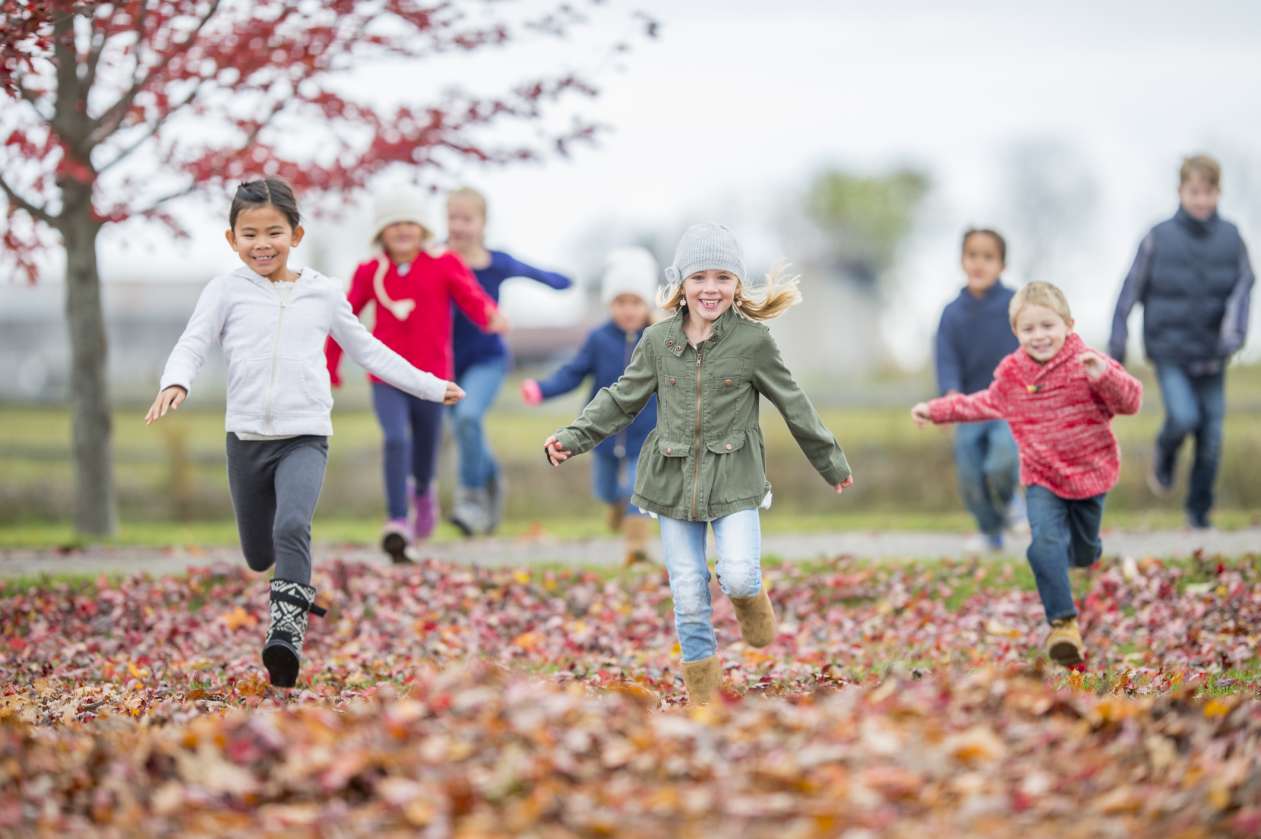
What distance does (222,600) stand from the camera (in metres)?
8.84

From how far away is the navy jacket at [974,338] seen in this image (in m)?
9.73

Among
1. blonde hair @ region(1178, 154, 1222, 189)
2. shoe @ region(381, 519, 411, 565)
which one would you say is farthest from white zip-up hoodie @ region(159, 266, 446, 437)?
blonde hair @ region(1178, 154, 1222, 189)

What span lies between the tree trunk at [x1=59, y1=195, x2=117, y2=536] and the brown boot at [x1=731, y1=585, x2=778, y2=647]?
6.98m

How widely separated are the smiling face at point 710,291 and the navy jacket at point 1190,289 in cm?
537

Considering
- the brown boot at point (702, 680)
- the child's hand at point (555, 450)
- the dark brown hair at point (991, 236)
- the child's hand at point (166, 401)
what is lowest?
the brown boot at point (702, 680)

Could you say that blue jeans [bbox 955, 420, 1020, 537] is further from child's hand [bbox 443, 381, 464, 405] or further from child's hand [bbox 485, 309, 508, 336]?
child's hand [bbox 443, 381, 464, 405]

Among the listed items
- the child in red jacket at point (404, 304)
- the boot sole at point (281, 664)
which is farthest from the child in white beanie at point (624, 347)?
the boot sole at point (281, 664)

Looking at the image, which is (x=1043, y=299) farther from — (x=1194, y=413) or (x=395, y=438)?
(x=395, y=438)

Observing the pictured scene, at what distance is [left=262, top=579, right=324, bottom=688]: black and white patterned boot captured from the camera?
6078mm

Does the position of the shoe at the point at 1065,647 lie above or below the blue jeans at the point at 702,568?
below

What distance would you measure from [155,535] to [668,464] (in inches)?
334

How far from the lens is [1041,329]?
683 cm

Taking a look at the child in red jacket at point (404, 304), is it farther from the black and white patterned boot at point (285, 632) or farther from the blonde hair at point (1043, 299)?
the blonde hair at point (1043, 299)

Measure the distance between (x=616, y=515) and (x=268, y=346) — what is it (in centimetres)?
448
